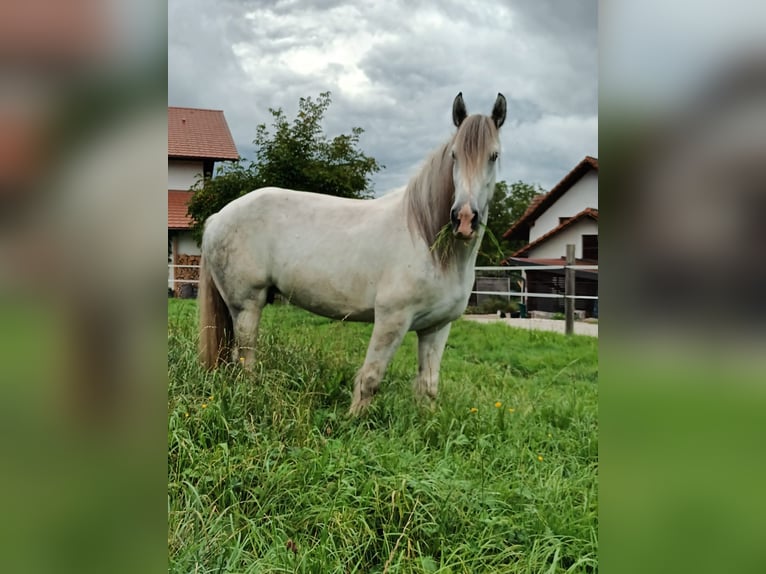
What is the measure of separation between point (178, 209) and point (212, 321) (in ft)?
12.1

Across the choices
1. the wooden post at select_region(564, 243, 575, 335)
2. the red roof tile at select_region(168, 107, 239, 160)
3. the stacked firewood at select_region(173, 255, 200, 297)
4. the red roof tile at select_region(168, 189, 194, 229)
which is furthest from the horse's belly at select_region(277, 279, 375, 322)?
the stacked firewood at select_region(173, 255, 200, 297)

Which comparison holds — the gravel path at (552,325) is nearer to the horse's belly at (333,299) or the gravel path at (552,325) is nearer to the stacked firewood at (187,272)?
the stacked firewood at (187,272)

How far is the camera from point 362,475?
1.96 metres

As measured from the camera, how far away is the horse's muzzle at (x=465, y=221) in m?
2.34

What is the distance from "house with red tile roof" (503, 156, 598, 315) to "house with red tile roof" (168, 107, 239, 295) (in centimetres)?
393

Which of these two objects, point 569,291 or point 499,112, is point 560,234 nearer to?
point 569,291

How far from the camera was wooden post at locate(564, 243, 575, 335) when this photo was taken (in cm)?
675

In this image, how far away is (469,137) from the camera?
2.49 m

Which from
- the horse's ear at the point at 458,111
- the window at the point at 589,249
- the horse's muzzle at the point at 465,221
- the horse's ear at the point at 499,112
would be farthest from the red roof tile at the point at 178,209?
the window at the point at 589,249

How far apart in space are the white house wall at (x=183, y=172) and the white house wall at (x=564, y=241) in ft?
16.4
